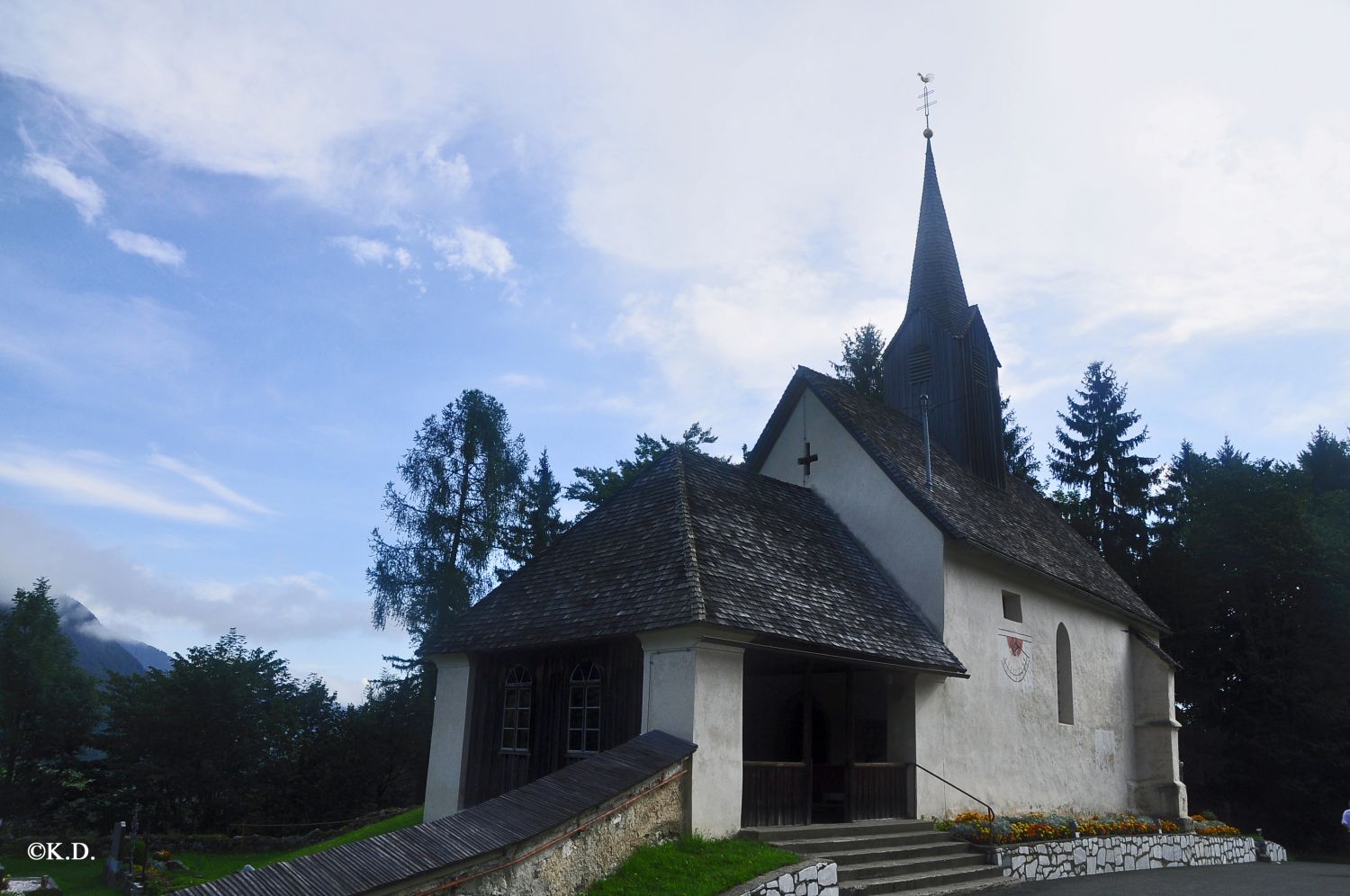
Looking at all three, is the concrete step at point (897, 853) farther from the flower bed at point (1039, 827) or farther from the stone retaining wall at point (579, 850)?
the stone retaining wall at point (579, 850)

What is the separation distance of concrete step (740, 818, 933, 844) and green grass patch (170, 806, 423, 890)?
31.8 ft

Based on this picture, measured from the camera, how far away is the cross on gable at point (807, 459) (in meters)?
19.7

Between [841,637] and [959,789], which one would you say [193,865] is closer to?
[959,789]

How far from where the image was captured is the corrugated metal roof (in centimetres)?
721

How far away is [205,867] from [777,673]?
1638 centimetres

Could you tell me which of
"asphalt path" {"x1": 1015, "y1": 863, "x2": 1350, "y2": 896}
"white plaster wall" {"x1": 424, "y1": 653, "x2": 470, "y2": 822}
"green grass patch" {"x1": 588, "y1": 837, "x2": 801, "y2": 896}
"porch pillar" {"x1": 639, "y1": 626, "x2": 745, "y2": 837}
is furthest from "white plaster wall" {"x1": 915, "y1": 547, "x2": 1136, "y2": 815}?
"white plaster wall" {"x1": 424, "y1": 653, "x2": 470, "y2": 822}

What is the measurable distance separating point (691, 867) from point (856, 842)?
3.60 m

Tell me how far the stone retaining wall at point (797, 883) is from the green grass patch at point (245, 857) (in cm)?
1129

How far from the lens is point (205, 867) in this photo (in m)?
23.7

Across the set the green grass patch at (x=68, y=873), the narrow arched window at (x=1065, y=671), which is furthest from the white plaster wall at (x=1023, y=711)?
the green grass patch at (x=68, y=873)

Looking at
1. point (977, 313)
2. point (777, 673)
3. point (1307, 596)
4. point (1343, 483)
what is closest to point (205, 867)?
point (777, 673)

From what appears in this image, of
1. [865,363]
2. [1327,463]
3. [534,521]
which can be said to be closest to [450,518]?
[534,521]

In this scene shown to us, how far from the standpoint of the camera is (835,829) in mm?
13102

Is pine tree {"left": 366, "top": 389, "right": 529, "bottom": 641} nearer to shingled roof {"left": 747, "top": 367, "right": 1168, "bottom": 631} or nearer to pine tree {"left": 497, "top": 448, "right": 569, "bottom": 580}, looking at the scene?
pine tree {"left": 497, "top": 448, "right": 569, "bottom": 580}
